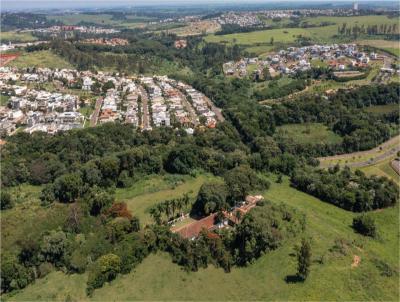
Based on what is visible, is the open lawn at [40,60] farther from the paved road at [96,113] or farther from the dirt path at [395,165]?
the dirt path at [395,165]

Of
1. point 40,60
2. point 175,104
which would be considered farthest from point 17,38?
point 175,104

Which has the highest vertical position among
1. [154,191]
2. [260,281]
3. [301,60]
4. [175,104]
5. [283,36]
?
[283,36]

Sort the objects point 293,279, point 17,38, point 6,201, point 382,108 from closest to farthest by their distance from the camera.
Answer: point 293,279, point 6,201, point 382,108, point 17,38

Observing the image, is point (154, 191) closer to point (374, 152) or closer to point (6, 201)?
point (6, 201)

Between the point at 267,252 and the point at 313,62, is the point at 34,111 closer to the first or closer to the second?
the point at 267,252

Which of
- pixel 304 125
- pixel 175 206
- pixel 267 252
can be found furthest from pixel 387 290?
pixel 304 125
